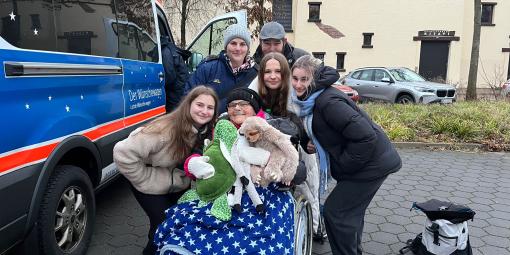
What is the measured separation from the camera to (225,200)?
239cm

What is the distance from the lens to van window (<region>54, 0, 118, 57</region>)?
2.91 metres

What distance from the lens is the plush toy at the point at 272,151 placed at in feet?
8.36

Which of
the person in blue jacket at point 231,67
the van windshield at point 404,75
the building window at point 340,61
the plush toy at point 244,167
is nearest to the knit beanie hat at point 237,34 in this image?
the person in blue jacket at point 231,67

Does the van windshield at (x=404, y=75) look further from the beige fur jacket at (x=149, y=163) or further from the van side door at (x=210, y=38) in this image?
the beige fur jacket at (x=149, y=163)

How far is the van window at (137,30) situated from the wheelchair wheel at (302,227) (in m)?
2.14

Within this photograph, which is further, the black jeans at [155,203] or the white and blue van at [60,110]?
the black jeans at [155,203]

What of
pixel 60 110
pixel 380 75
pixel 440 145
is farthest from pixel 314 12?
pixel 60 110

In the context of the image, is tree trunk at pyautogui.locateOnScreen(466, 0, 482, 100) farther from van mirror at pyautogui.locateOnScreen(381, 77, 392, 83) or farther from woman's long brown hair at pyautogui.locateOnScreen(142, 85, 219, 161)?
woman's long brown hair at pyautogui.locateOnScreen(142, 85, 219, 161)

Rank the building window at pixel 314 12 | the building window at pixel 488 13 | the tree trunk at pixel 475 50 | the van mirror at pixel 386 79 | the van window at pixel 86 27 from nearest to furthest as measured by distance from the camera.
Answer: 1. the van window at pixel 86 27
2. the tree trunk at pixel 475 50
3. the van mirror at pixel 386 79
4. the building window at pixel 488 13
5. the building window at pixel 314 12

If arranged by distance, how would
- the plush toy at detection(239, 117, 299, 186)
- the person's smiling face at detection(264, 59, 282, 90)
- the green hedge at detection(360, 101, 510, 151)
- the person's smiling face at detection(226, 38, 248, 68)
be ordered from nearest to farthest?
the plush toy at detection(239, 117, 299, 186)
the person's smiling face at detection(264, 59, 282, 90)
the person's smiling face at detection(226, 38, 248, 68)
the green hedge at detection(360, 101, 510, 151)

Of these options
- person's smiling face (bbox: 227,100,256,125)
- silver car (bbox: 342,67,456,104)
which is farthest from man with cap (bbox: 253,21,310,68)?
silver car (bbox: 342,67,456,104)

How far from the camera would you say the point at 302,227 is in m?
2.84

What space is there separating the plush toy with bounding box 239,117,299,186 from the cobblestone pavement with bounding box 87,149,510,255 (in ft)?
Result: 4.27

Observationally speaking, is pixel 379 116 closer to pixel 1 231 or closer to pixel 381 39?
pixel 1 231
